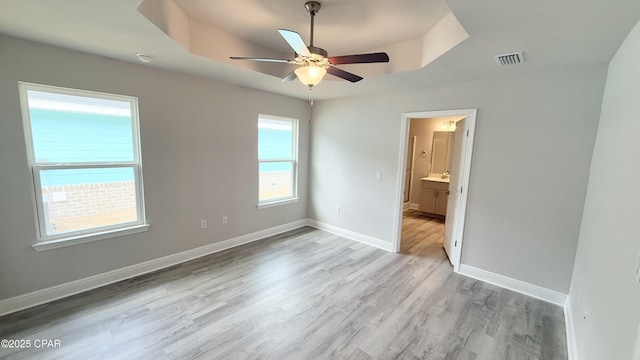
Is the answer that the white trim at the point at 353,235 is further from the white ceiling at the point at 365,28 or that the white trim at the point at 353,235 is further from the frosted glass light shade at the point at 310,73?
the frosted glass light shade at the point at 310,73

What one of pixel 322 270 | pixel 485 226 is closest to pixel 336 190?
pixel 322 270

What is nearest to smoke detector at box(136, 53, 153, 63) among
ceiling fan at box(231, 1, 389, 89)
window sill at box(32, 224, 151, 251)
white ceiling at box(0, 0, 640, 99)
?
white ceiling at box(0, 0, 640, 99)

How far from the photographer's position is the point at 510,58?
2.35 m

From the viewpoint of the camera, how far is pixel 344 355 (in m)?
1.99

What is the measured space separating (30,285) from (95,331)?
951 mm

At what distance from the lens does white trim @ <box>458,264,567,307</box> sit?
2.75 metres

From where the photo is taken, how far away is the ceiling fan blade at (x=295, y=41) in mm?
1639

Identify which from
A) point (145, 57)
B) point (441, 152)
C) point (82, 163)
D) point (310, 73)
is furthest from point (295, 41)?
point (441, 152)

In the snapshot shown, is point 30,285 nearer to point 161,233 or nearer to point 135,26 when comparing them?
point 161,233

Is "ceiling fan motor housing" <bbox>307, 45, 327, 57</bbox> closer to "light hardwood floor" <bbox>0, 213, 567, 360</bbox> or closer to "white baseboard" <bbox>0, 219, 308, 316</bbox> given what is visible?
"light hardwood floor" <bbox>0, 213, 567, 360</bbox>

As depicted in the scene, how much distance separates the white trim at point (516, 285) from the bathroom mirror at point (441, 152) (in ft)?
10.9

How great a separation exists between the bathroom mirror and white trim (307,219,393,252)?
121 inches

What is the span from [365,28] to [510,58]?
4.47 feet

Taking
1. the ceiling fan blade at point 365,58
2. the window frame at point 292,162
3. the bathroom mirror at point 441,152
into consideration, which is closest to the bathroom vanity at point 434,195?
the bathroom mirror at point 441,152
